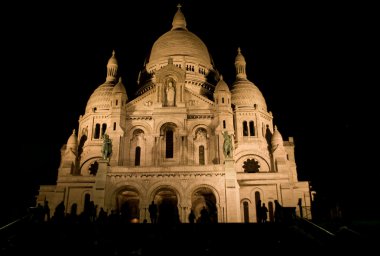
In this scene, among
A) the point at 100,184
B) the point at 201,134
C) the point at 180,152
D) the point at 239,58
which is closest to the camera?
the point at 100,184

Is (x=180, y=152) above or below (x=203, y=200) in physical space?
above

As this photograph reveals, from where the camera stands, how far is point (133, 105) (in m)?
46.6

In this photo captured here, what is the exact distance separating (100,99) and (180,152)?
60.5 ft

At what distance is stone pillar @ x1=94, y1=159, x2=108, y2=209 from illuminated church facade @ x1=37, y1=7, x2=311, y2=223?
9 centimetres

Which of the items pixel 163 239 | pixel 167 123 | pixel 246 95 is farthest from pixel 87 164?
pixel 163 239

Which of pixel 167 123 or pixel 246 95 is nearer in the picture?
pixel 167 123

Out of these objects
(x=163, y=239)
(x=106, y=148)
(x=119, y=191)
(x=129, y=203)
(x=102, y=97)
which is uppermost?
(x=102, y=97)

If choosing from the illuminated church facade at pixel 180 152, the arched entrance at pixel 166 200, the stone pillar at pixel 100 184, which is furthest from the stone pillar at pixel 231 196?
the stone pillar at pixel 100 184

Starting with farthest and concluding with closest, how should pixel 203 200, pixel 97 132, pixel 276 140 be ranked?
Result: pixel 97 132 → pixel 276 140 → pixel 203 200

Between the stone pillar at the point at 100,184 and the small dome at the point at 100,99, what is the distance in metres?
18.1

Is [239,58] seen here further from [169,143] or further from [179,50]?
[169,143]

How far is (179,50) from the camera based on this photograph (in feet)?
200

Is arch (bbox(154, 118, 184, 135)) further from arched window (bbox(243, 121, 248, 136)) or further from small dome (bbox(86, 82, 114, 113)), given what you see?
small dome (bbox(86, 82, 114, 113))

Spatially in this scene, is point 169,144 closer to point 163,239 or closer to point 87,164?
point 87,164
